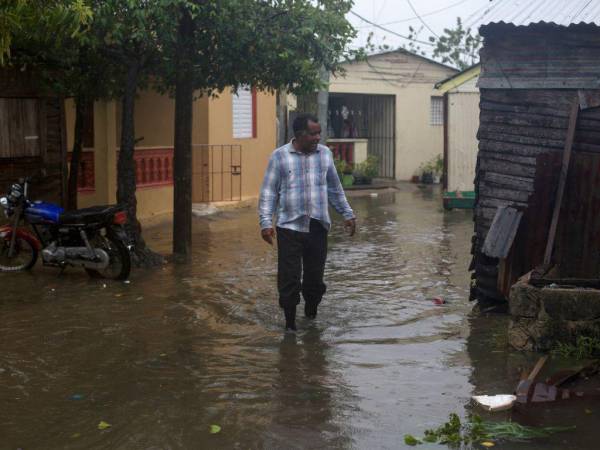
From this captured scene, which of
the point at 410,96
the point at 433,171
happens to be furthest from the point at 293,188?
the point at 410,96

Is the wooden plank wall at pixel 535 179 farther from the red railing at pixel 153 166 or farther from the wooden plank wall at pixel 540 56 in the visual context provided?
the red railing at pixel 153 166

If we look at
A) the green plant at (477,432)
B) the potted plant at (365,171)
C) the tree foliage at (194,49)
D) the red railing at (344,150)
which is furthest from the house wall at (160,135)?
the green plant at (477,432)

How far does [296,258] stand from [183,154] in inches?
181

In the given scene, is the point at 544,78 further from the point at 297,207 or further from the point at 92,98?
the point at 92,98

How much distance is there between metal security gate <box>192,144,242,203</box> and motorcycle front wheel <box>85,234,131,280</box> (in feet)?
25.2

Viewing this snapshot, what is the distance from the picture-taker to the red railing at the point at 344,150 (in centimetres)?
2634

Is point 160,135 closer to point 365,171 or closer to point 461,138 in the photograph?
point 461,138

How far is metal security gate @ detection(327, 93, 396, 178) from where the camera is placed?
28.1m

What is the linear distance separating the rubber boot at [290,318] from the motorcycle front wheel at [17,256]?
443 centimetres

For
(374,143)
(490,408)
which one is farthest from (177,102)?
(374,143)

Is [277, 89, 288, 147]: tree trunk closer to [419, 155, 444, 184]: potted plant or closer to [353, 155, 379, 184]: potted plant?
[353, 155, 379, 184]: potted plant

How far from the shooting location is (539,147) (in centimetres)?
801

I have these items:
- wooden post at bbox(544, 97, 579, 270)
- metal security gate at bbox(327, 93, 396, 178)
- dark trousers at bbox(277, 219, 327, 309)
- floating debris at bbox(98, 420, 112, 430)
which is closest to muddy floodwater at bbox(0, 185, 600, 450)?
floating debris at bbox(98, 420, 112, 430)

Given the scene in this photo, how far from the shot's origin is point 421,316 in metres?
8.34
